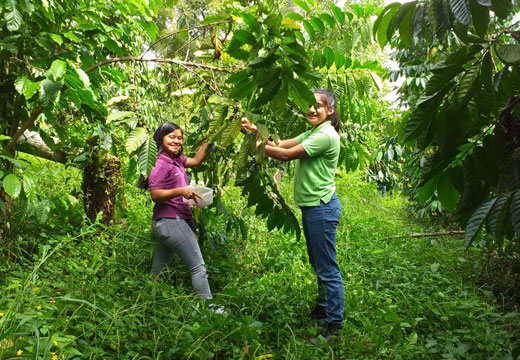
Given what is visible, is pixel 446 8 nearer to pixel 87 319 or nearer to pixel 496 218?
pixel 496 218

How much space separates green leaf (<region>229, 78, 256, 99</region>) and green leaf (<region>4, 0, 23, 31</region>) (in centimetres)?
98

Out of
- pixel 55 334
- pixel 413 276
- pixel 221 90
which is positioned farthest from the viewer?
pixel 413 276

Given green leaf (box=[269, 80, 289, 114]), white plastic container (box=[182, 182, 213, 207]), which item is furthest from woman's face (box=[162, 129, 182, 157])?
green leaf (box=[269, 80, 289, 114])

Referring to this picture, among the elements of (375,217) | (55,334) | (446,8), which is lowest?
(375,217)

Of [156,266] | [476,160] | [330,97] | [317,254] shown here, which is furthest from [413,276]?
[476,160]

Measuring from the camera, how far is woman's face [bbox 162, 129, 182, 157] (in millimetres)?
2656

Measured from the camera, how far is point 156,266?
9.20ft

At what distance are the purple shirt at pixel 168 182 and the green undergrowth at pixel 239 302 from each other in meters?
0.28

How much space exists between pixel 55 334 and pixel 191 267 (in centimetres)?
104

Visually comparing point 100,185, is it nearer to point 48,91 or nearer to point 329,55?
point 48,91

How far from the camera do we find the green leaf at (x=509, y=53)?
119cm

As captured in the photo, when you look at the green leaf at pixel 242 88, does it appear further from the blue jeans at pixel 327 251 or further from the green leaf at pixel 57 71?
the blue jeans at pixel 327 251

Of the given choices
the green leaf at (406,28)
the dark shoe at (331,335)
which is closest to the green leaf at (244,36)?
the green leaf at (406,28)

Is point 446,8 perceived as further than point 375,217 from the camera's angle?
No
